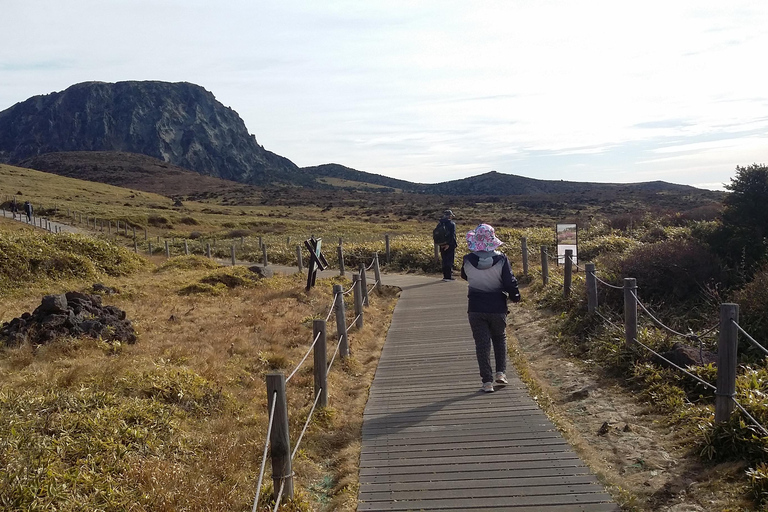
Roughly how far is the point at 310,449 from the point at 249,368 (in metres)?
3.26

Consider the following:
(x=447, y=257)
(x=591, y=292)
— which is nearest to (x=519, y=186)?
(x=447, y=257)

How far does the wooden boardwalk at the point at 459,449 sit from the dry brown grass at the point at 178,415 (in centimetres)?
32

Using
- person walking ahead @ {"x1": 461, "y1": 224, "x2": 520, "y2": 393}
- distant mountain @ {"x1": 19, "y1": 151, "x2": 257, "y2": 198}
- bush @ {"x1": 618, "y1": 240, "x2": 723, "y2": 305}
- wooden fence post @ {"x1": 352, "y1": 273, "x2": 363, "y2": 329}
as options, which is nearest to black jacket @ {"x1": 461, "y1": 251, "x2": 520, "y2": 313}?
person walking ahead @ {"x1": 461, "y1": 224, "x2": 520, "y2": 393}

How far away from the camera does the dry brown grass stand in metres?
4.75

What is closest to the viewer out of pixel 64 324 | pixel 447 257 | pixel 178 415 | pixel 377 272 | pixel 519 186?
pixel 178 415

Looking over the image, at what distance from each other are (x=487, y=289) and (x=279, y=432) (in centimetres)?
354

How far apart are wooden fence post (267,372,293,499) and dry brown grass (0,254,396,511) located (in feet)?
1.07

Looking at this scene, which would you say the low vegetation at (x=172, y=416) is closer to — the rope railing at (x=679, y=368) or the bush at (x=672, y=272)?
the rope railing at (x=679, y=368)

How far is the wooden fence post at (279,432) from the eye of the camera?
4.41 meters

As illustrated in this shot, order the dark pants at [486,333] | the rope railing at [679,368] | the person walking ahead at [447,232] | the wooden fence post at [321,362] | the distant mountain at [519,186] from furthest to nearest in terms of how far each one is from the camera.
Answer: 1. the distant mountain at [519,186]
2. the person walking ahead at [447,232]
3. the dark pants at [486,333]
4. the wooden fence post at [321,362]
5. the rope railing at [679,368]

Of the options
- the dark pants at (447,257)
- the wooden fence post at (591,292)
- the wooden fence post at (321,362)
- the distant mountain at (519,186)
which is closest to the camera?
the wooden fence post at (321,362)

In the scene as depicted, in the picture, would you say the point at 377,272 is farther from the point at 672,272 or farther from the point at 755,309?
the point at 755,309

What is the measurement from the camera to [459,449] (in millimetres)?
5699

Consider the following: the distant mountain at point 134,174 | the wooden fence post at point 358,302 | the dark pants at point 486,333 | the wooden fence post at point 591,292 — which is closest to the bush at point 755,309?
the wooden fence post at point 591,292
